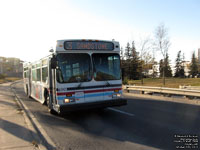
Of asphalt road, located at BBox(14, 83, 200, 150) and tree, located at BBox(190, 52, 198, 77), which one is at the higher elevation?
tree, located at BBox(190, 52, 198, 77)

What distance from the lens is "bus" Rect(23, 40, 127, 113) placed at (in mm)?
7285

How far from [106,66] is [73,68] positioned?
4.58 feet

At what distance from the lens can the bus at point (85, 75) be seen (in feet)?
23.9

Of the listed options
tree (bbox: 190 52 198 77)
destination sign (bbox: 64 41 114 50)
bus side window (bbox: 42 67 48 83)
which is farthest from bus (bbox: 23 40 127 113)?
tree (bbox: 190 52 198 77)

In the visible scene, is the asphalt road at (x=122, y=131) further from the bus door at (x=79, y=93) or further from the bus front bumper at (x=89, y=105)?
the bus door at (x=79, y=93)

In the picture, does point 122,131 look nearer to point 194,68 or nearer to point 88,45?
point 88,45

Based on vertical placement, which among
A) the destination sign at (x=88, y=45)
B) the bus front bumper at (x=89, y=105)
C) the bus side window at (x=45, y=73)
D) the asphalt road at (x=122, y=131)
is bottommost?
the asphalt road at (x=122, y=131)

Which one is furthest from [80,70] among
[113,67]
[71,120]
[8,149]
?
[8,149]

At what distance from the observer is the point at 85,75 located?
7.59 meters

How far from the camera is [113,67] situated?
8125mm

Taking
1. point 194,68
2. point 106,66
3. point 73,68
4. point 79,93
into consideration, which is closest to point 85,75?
point 73,68

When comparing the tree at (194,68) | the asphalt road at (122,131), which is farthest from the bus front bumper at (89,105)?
the tree at (194,68)

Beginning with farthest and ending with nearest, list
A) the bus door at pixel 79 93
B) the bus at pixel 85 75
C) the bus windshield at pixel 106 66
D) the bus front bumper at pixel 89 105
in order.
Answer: the bus windshield at pixel 106 66 → the bus door at pixel 79 93 → the bus at pixel 85 75 → the bus front bumper at pixel 89 105

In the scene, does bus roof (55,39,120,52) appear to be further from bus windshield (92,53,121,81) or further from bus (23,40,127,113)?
bus windshield (92,53,121,81)
